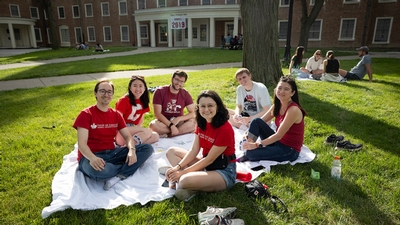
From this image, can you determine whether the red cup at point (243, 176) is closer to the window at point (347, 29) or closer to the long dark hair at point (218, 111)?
the long dark hair at point (218, 111)

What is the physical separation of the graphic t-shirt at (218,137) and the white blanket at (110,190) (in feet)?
2.03

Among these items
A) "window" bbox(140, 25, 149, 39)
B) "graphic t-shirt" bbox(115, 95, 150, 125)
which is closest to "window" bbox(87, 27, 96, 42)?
"window" bbox(140, 25, 149, 39)

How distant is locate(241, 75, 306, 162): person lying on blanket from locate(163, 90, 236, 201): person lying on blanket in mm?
731

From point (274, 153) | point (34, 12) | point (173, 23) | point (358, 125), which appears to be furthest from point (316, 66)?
point (34, 12)

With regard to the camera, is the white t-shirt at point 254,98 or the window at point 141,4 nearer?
the white t-shirt at point 254,98

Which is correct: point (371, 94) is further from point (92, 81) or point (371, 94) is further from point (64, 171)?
point (92, 81)

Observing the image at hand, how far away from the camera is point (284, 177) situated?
3.13 meters

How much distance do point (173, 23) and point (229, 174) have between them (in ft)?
90.0

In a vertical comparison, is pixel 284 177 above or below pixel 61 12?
below

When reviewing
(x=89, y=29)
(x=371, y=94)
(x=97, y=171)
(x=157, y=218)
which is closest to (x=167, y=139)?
(x=97, y=171)

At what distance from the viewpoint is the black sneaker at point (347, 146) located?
3.79 meters

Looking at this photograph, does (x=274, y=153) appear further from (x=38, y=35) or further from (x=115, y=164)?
(x=38, y=35)

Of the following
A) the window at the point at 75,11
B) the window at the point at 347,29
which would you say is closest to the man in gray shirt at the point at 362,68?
the window at the point at 347,29

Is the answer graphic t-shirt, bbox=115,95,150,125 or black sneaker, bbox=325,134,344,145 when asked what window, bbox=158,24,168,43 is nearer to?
graphic t-shirt, bbox=115,95,150,125
